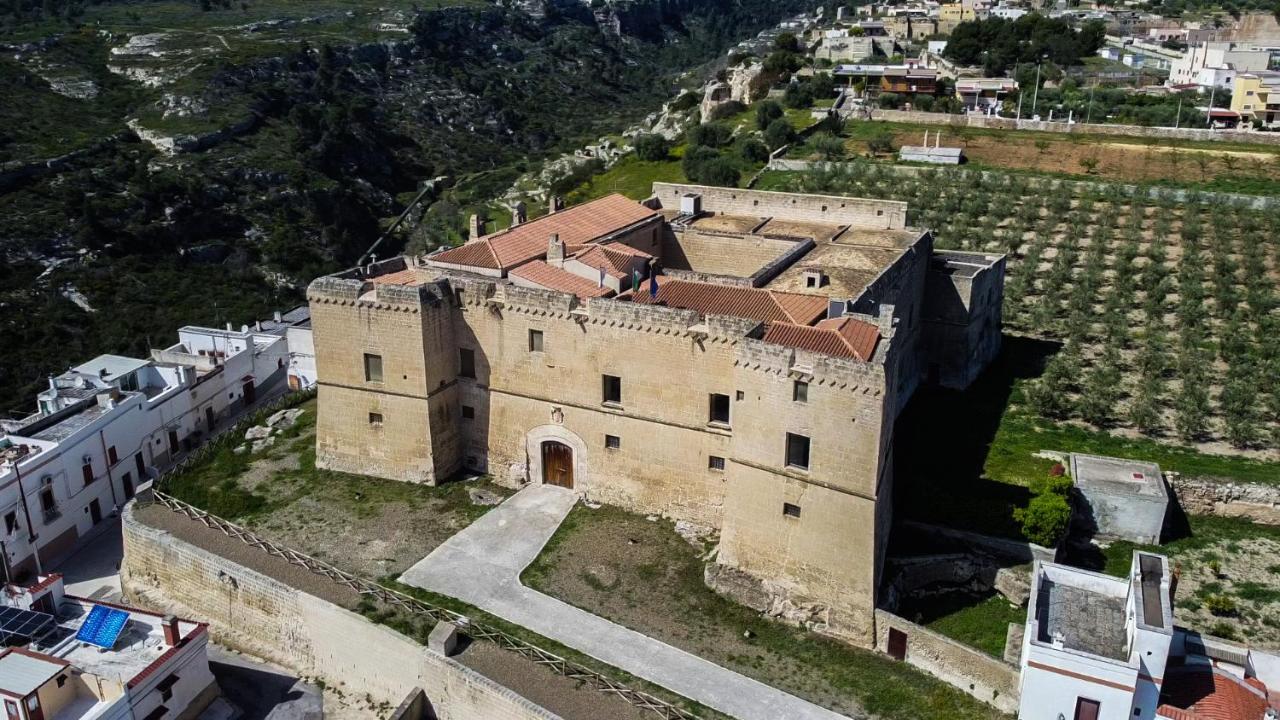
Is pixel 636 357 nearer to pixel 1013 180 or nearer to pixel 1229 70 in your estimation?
pixel 1013 180

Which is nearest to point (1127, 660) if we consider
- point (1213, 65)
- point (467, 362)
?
point (467, 362)

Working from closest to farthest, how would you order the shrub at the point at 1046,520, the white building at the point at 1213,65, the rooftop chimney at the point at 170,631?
the rooftop chimney at the point at 170,631 < the shrub at the point at 1046,520 < the white building at the point at 1213,65

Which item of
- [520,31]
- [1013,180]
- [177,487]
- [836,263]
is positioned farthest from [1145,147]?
[520,31]

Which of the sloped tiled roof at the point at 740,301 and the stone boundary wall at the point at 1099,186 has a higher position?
the sloped tiled roof at the point at 740,301

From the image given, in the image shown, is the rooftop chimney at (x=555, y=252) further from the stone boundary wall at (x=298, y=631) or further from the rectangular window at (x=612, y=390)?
the stone boundary wall at (x=298, y=631)

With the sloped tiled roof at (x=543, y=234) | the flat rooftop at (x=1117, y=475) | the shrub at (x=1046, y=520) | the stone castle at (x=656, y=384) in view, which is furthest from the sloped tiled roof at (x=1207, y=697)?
the sloped tiled roof at (x=543, y=234)

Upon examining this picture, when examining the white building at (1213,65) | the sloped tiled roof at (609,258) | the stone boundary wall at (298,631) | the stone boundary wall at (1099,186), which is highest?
the white building at (1213,65)

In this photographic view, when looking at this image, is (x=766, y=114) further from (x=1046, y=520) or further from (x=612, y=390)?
(x=1046, y=520)
